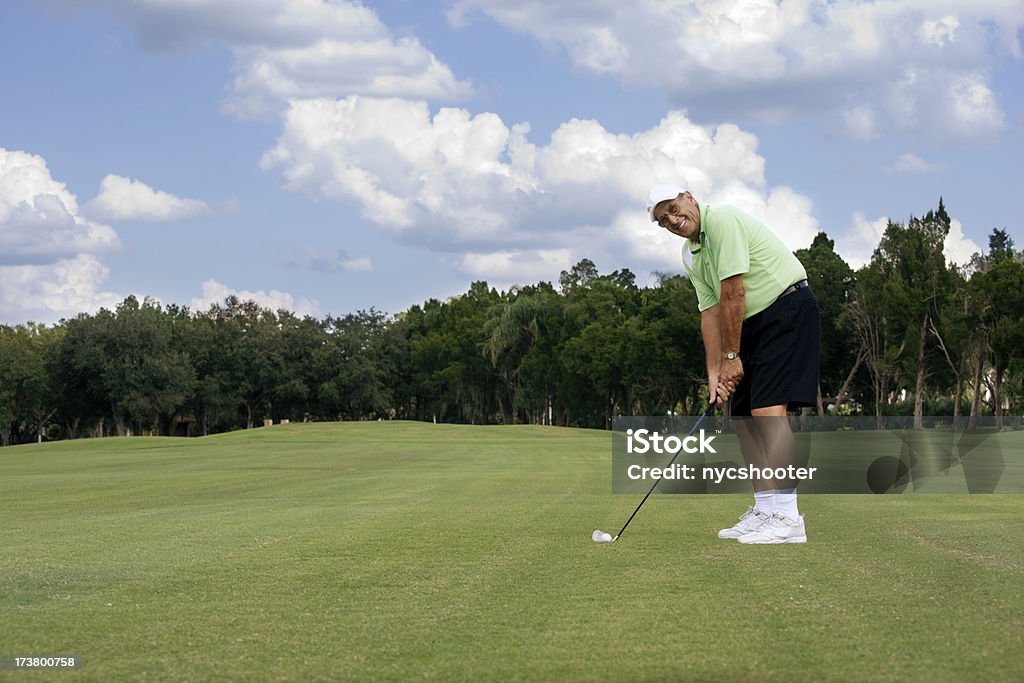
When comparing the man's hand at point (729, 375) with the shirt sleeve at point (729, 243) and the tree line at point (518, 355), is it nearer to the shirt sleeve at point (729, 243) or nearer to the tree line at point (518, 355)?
the shirt sleeve at point (729, 243)

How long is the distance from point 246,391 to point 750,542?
97.2 m

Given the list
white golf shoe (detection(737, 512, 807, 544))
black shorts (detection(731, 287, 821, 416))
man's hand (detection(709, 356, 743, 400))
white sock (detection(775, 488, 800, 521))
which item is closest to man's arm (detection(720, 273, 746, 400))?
man's hand (detection(709, 356, 743, 400))

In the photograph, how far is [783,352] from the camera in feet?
25.4

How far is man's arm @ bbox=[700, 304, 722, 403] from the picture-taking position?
7938 mm

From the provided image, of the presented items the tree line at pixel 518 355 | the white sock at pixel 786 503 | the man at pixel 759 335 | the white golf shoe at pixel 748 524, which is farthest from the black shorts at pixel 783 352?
the tree line at pixel 518 355

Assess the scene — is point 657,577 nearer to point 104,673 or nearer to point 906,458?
point 104,673

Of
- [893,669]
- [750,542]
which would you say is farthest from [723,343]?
[893,669]

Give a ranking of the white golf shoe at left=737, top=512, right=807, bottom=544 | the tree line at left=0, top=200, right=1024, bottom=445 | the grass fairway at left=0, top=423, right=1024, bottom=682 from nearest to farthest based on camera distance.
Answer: the grass fairway at left=0, top=423, right=1024, bottom=682 < the white golf shoe at left=737, top=512, right=807, bottom=544 < the tree line at left=0, top=200, right=1024, bottom=445

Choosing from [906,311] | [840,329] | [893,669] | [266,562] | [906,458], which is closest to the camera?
[893,669]

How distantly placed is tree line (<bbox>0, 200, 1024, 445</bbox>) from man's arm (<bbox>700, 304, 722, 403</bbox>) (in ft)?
162

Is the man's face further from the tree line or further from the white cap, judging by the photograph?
the tree line

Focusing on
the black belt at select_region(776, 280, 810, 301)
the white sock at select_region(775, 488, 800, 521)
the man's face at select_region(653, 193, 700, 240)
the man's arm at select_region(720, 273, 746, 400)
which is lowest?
the white sock at select_region(775, 488, 800, 521)

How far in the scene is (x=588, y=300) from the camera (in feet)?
275

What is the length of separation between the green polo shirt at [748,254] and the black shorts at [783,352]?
115 millimetres
